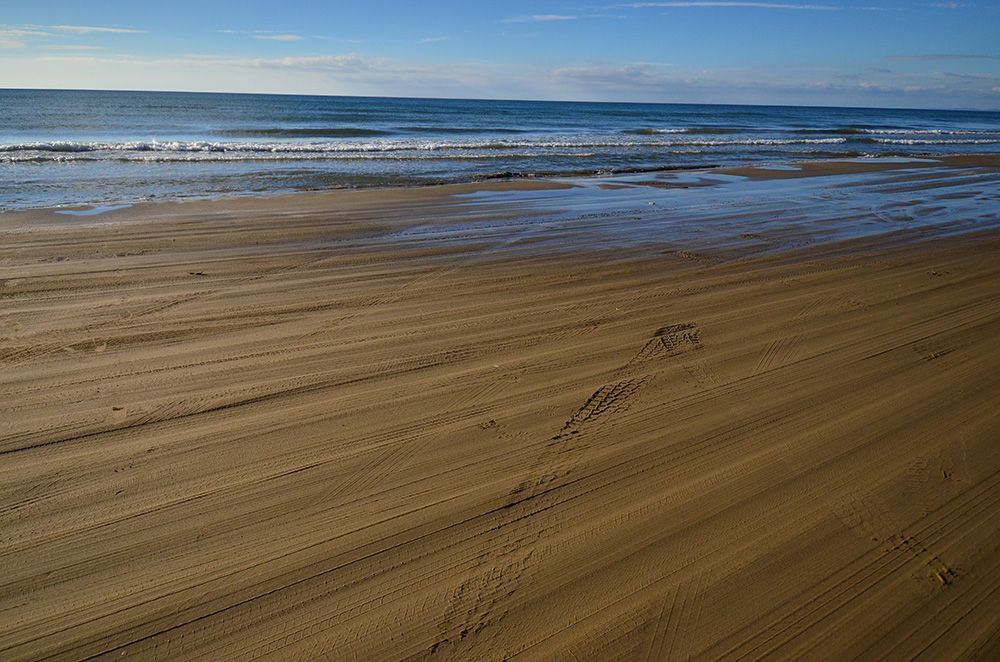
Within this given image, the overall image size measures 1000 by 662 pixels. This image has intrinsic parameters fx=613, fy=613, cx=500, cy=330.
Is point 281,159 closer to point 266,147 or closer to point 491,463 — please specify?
point 266,147

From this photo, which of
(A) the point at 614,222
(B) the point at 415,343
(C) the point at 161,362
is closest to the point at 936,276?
(A) the point at 614,222

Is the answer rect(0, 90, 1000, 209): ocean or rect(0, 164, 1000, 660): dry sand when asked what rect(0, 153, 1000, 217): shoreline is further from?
rect(0, 164, 1000, 660): dry sand

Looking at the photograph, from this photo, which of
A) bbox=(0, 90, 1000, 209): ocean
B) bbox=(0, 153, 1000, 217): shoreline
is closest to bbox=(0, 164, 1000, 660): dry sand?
bbox=(0, 153, 1000, 217): shoreline

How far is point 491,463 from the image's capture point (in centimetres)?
313

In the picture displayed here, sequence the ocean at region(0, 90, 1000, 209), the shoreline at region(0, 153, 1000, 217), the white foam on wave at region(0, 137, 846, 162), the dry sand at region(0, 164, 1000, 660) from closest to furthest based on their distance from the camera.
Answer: the dry sand at region(0, 164, 1000, 660) < the shoreline at region(0, 153, 1000, 217) < the ocean at region(0, 90, 1000, 209) < the white foam on wave at region(0, 137, 846, 162)

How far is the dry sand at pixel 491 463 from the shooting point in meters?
2.23

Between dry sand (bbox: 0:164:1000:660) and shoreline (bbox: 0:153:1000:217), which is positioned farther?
shoreline (bbox: 0:153:1000:217)

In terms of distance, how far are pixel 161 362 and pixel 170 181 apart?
10.6 m

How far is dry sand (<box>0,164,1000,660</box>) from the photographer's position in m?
2.23

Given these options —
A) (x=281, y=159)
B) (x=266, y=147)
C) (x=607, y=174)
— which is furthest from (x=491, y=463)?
(x=266, y=147)

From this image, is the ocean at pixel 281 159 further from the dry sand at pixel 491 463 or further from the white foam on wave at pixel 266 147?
the dry sand at pixel 491 463

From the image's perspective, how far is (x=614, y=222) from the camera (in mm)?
9609

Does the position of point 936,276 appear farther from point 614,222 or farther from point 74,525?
point 74,525

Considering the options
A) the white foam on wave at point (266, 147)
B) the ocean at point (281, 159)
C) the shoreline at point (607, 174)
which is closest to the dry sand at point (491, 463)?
the shoreline at point (607, 174)
